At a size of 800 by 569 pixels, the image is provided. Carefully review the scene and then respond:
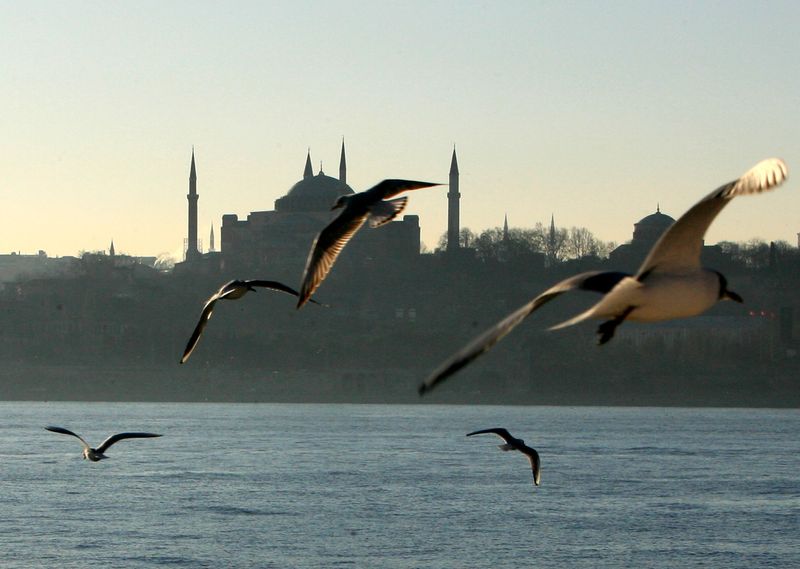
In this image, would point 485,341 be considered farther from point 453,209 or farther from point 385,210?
point 453,209

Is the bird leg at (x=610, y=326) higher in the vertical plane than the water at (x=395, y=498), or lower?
higher

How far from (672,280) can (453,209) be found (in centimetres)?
11620

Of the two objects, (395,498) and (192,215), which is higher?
(192,215)

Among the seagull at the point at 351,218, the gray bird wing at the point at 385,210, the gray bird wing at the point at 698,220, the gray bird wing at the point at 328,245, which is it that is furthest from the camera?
the gray bird wing at the point at 385,210

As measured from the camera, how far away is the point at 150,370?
10075 centimetres

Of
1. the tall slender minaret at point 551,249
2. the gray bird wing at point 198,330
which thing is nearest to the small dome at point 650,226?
the tall slender minaret at point 551,249

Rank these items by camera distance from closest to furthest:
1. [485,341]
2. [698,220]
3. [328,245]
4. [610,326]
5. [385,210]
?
[485,341], [698,220], [610,326], [328,245], [385,210]

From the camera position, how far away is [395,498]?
39250 millimetres

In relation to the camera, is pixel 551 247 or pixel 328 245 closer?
pixel 328 245

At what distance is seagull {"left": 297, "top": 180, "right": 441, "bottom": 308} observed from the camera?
5305 mm

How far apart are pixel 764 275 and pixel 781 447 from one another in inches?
1848

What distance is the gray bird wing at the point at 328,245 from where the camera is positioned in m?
5.17

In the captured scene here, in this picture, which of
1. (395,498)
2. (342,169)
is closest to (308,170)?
(342,169)

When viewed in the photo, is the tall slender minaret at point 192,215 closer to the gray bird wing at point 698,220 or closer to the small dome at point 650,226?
the small dome at point 650,226
